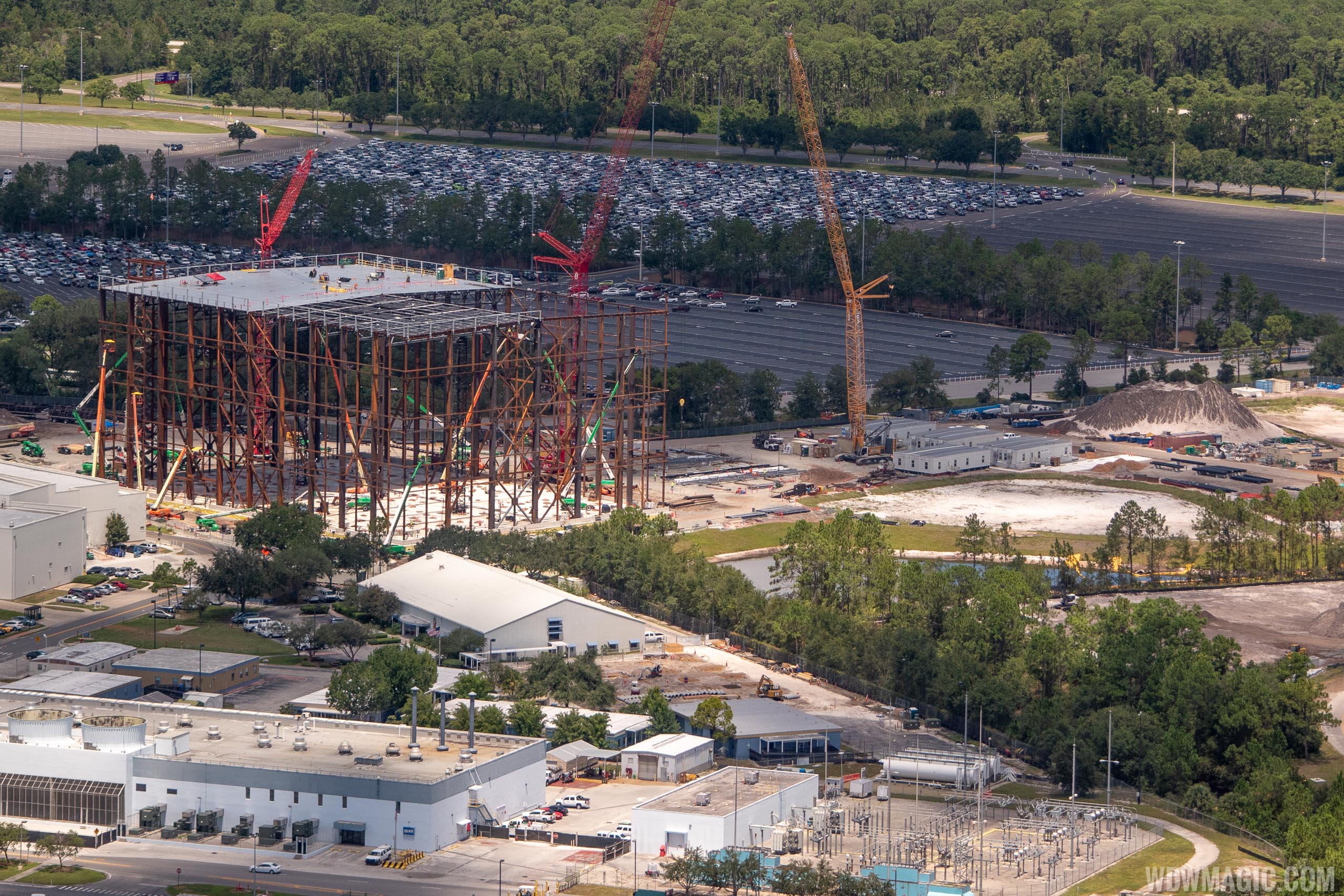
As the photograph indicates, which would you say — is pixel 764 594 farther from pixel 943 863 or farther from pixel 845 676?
pixel 943 863

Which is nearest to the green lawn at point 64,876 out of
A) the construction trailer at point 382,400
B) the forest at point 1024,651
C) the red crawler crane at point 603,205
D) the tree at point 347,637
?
the tree at point 347,637

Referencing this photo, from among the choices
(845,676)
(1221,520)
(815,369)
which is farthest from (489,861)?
(815,369)

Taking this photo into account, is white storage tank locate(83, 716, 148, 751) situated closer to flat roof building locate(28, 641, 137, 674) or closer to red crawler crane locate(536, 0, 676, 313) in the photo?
flat roof building locate(28, 641, 137, 674)

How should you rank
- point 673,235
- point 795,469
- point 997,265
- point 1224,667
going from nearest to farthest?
1. point 1224,667
2. point 795,469
3. point 997,265
4. point 673,235

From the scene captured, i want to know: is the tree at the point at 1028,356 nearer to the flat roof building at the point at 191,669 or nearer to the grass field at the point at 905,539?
the grass field at the point at 905,539

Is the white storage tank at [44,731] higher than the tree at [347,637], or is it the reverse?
the white storage tank at [44,731]

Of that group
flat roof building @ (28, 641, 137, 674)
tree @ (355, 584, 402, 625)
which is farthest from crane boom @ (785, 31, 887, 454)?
flat roof building @ (28, 641, 137, 674)
